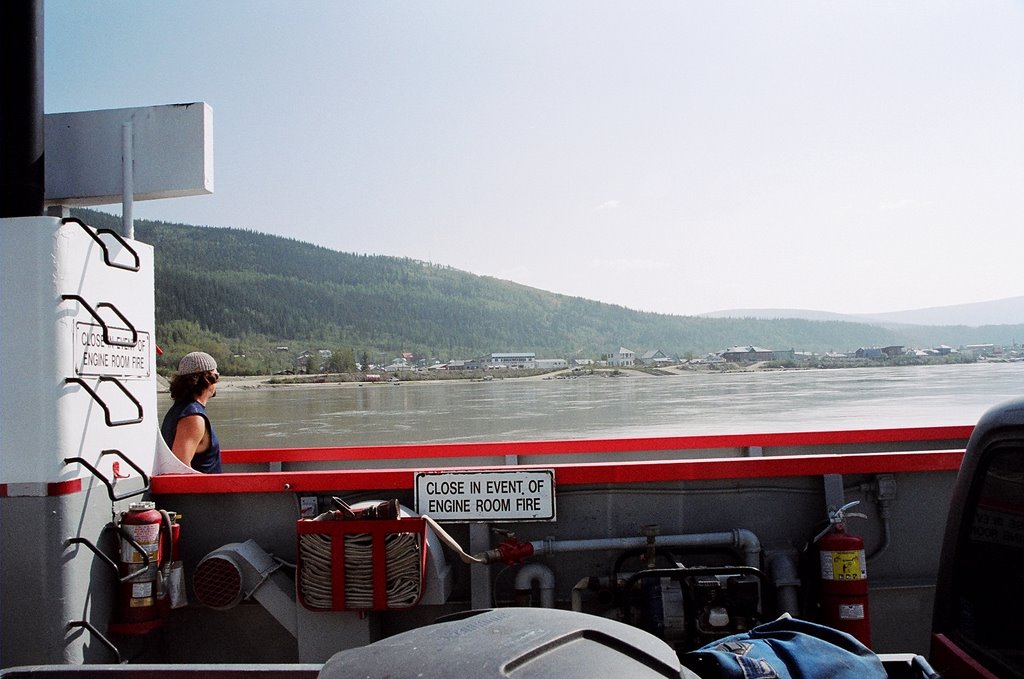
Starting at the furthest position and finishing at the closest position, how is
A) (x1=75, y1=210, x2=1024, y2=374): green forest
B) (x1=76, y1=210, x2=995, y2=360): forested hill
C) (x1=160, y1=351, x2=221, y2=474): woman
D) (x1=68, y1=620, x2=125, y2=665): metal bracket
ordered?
(x1=76, y1=210, x2=995, y2=360): forested hill, (x1=75, y1=210, x2=1024, y2=374): green forest, (x1=160, y1=351, x2=221, y2=474): woman, (x1=68, y1=620, x2=125, y2=665): metal bracket

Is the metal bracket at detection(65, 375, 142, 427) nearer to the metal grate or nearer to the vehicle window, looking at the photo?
Result: the metal grate

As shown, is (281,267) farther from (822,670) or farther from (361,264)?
(822,670)

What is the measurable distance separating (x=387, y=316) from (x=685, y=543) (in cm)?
12132

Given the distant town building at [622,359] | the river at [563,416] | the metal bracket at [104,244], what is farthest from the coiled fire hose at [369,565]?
the distant town building at [622,359]

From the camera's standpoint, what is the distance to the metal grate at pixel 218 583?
11.1 feet

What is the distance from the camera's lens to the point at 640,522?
11.7 feet

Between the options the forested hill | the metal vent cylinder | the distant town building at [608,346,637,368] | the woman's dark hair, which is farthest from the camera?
the distant town building at [608,346,637,368]

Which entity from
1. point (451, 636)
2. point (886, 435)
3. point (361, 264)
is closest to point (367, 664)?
point (451, 636)

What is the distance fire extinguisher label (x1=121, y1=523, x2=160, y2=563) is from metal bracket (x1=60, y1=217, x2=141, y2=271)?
1.11 m

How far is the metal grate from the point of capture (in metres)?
3.40

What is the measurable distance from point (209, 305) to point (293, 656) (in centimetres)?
9184

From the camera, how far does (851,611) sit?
318 centimetres

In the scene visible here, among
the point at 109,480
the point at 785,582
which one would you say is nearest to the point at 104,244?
the point at 109,480

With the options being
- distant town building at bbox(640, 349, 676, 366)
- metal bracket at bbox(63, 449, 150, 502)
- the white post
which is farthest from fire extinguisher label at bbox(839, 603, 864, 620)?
distant town building at bbox(640, 349, 676, 366)
